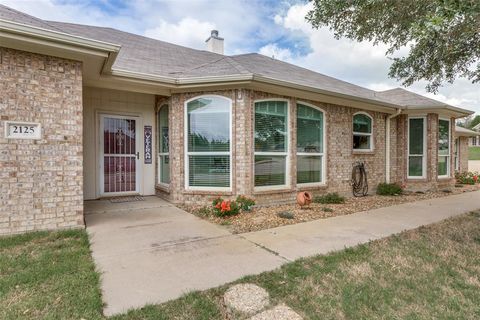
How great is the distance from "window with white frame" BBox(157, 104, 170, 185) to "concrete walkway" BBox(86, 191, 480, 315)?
111cm

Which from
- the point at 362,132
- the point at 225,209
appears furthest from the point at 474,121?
the point at 225,209

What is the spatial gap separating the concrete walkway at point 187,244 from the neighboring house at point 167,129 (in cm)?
100

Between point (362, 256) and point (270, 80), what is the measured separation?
4007 mm

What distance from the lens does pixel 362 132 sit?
861 centimetres

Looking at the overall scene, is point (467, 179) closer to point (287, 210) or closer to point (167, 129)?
point (287, 210)

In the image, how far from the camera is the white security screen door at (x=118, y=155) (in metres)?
6.99

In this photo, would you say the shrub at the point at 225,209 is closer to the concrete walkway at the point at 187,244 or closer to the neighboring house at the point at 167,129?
the concrete walkway at the point at 187,244

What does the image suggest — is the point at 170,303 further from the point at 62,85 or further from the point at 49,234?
the point at 62,85

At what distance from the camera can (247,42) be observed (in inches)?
484

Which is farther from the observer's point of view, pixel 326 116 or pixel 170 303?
pixel 326 116

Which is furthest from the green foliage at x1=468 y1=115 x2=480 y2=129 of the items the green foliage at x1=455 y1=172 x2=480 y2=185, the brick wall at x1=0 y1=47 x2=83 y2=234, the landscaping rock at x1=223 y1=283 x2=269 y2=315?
the brick wall at x1=0 y1=47 x2=83 y2=234

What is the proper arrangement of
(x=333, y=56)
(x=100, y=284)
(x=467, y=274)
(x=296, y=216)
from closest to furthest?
(x=100, y=284)
(x=467, y=274)
(x=296, y=216)
(x=333, y=56)

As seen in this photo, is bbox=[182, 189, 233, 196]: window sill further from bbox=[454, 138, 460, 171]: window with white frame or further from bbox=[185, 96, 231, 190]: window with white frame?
bbox=[454, 138, 460, 171]: window with white frame

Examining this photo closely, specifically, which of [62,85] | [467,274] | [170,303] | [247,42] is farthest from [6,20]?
[247,42]
